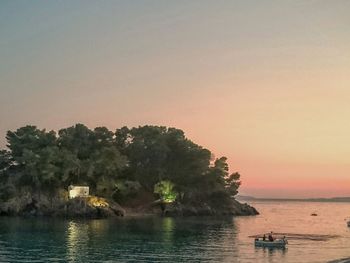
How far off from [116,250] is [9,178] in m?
80.2

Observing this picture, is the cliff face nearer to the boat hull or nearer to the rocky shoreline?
the rocky shoreline

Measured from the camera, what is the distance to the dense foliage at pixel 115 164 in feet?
422

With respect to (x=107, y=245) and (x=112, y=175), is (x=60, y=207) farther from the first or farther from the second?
(x=107, y=245)

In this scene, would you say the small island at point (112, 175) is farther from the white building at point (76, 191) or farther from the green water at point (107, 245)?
the green water at point (107, 245)

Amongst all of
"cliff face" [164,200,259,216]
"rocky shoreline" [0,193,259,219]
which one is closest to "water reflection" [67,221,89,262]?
"rocky shoreline" [0,193,259,219]

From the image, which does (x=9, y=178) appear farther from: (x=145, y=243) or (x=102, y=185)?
(x=145, y=243)

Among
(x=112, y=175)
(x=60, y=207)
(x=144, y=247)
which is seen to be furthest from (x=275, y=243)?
(x=112, y=175)

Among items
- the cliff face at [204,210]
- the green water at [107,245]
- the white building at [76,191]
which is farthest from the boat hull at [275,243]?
the cliff face at [204,210]

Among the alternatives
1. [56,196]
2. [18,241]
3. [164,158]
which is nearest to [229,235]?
[18,241]

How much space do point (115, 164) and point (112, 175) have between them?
4429 millimetres

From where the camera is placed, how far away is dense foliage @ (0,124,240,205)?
12875 centimetres

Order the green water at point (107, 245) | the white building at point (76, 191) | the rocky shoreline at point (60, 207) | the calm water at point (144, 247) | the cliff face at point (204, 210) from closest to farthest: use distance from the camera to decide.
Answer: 1. the green water at point (107, 245)
2. the calm water at point (144, 247)
3. the rocky shoreline at point (60, 207)
4. the white building at point (76, 191)
5. the cliff face at point (204, 210)

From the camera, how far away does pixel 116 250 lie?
58.8m

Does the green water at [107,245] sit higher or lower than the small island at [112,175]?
lower
